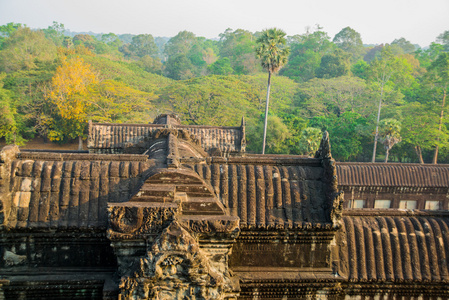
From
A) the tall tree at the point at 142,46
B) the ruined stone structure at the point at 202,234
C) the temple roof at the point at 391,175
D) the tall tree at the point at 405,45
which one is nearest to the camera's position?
the ruined stone structure at the point at 202,234

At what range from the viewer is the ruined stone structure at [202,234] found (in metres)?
5.22

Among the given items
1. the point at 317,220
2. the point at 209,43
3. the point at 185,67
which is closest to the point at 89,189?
the point at 317,220

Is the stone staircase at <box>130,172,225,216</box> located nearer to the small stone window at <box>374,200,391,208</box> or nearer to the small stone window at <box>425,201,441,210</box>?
the small stone window at <box>374,200,391,208</box>

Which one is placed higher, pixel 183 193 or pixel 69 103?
pixel 69 103

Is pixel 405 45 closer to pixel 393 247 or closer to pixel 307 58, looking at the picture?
pixel 307 58

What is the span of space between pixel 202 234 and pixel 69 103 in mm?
33826

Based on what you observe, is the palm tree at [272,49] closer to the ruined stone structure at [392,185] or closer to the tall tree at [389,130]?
the tall tree at [389,130]

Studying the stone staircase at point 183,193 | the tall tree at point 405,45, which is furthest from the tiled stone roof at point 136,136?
the tall tree at point 405,45

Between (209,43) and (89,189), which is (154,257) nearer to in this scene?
(89,189)

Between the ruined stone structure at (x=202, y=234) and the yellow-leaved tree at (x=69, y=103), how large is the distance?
97.4 feet

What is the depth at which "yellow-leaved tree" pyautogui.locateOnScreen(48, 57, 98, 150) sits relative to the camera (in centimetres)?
3481

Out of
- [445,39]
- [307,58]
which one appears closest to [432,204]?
[307,58]

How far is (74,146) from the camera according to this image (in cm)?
3812

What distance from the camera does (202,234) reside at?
5336mm
